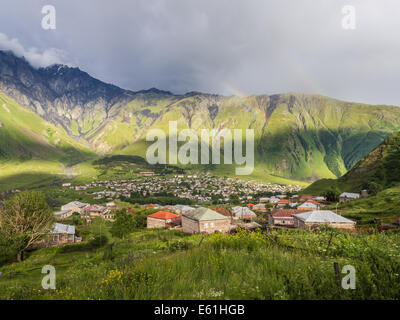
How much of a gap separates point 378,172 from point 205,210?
8947cm

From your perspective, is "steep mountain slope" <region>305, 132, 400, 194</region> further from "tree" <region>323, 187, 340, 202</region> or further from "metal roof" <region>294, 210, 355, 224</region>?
"metal roof" <region>294, 210, 355, 224</region>

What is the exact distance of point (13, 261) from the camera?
3416 centimetres

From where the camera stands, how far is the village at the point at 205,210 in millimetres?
39375

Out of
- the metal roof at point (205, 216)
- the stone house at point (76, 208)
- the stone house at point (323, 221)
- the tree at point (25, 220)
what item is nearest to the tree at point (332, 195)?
the stone house at point (323, 221)

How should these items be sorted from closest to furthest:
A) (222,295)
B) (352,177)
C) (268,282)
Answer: (222,295) → (268,282) → (352,177)

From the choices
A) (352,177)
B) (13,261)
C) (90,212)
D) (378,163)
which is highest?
(378,163)

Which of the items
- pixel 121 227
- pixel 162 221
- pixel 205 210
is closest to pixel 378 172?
pixel 205 210

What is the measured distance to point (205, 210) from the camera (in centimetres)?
4409

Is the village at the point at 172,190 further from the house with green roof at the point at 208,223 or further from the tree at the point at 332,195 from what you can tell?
the house with green roof at the point at 208,223

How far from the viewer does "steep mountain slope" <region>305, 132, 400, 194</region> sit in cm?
8749

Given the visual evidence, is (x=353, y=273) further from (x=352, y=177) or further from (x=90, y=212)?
(x=352, y=177)
